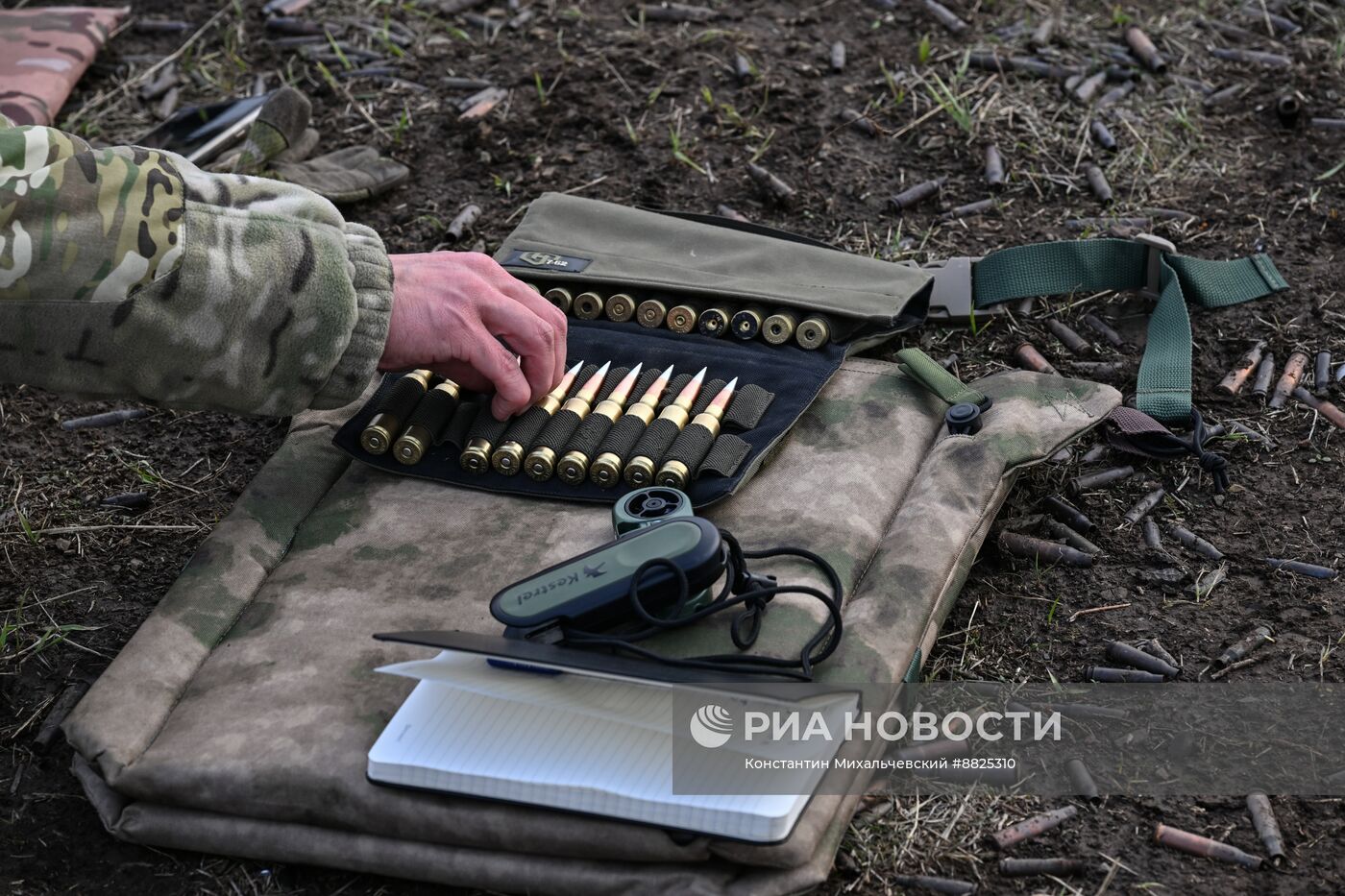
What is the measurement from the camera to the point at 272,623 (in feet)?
11.4

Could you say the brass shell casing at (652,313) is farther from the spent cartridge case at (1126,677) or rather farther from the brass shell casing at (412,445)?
the spent cartridge case at (1126,677)

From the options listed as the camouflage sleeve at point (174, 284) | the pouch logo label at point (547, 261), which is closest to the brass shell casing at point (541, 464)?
the camouflage sleeve at point (174, 284)

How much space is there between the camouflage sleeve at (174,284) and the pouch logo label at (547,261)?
3.67ft

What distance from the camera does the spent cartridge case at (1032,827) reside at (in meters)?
3.07

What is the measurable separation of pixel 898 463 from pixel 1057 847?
1.22 m

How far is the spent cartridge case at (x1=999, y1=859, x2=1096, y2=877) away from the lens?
299cm

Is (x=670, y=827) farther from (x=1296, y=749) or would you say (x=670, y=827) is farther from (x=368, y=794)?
(x=1296, y=749)

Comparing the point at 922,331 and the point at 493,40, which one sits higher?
the point at 493,40

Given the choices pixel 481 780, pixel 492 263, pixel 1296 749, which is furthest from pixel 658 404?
pixel 1296 749

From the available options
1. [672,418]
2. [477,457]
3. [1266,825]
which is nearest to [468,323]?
[477,457]

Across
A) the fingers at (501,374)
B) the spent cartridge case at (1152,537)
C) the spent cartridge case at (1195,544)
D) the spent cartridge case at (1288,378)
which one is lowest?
the spent cartridge case at (1288,378)

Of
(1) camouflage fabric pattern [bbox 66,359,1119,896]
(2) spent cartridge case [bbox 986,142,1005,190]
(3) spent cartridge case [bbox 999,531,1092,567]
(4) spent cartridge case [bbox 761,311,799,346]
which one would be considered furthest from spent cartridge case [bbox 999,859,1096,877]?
(2) spent cartridge case [bbox 986,142,1005,190]

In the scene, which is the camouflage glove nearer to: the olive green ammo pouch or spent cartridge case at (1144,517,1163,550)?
the olive green ammo pouch

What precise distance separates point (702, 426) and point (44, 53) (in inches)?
164
